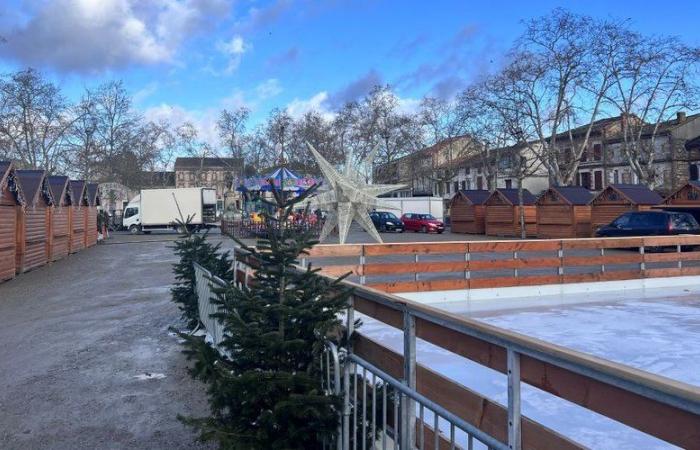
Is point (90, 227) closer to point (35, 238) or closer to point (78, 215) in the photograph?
point (78, 215)

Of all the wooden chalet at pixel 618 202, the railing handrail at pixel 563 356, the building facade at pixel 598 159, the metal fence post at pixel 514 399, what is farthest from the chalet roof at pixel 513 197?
the metal fence post at pixel 514 399

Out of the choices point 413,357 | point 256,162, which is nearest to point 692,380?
point 413,357

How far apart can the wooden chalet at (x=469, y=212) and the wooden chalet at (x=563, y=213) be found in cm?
662

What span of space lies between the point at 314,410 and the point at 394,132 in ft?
200

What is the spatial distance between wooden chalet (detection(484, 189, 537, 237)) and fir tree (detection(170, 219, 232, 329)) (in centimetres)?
2989

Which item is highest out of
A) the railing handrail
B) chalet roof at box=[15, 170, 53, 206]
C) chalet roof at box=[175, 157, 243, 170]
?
chalet roof at box=[175, 157, 243, 170]

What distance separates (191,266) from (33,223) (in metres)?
13.4

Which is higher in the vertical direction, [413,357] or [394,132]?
[394,132]

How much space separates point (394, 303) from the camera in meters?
3.24

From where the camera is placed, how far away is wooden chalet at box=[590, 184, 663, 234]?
28.8 meters

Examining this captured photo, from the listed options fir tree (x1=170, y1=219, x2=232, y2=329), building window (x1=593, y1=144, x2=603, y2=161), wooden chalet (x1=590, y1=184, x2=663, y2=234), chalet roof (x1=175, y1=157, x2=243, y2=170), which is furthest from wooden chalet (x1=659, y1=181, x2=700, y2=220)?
chalet roof (x1=175, y1=157, x2=243, y2=170)

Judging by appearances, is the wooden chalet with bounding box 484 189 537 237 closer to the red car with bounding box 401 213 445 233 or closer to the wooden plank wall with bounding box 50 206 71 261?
the red car with bounding box 401 213 445 233

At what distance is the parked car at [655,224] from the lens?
73.0ft

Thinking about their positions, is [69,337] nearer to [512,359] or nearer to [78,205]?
[512,359]
